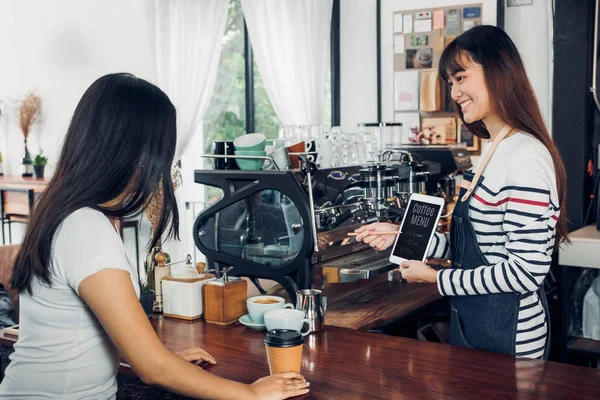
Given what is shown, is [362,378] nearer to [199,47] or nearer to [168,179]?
[168,179]

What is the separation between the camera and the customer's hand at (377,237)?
2301 mm

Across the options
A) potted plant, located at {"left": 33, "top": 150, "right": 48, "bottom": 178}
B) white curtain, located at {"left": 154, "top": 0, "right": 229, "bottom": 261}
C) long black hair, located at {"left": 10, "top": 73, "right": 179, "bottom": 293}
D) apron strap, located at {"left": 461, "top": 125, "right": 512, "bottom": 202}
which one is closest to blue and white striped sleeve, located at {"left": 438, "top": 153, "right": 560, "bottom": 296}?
apron strap, located at {"left": 461, "top": 125, "right": 512, "bottom": 202}

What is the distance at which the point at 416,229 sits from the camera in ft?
7.01

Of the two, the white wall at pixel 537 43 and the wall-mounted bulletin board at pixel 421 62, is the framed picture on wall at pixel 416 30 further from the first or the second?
the white wall at pixel 537 43

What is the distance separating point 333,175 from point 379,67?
2560 millimetres

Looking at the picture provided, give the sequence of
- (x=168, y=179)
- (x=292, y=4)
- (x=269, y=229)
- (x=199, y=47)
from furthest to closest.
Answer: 1. (x=292, y=4)
2. (x=199, y=47)
3. (x=269, y=229)
4. (x=168, y=179)

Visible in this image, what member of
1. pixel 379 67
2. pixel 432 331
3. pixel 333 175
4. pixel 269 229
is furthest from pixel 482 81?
pixel 379 67

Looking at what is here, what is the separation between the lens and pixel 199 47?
15.5 feet

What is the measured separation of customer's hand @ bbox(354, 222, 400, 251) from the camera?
230cm

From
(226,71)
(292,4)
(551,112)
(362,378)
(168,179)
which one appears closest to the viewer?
(168,179)

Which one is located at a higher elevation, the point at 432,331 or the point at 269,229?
the point at 269,229

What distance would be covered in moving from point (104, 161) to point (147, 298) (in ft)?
2.83

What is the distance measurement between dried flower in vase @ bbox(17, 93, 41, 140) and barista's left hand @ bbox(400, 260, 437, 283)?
5.56 metres

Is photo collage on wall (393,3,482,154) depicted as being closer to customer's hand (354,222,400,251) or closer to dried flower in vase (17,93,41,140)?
customer's hand (354,222,400,251)
